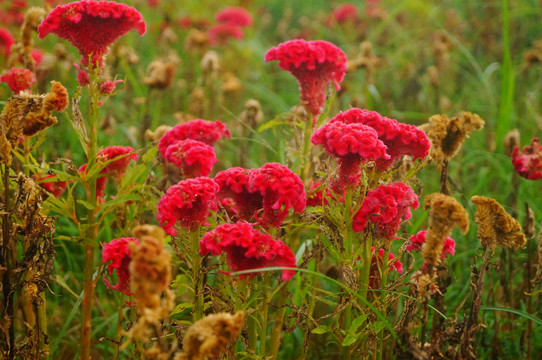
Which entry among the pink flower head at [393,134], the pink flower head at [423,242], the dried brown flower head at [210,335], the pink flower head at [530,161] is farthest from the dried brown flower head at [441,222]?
the pink flower head at [530,161]

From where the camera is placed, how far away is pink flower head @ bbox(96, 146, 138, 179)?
1917 mm

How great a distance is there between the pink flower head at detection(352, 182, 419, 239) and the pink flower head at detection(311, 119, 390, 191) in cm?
8

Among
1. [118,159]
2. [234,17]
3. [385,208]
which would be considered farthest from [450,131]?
[234,17]

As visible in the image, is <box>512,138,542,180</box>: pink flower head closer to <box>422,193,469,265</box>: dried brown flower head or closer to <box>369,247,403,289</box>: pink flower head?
<box>369,247,403,289</box>: pink flower head

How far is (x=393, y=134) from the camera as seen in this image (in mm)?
1631

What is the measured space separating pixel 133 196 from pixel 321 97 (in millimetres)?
848

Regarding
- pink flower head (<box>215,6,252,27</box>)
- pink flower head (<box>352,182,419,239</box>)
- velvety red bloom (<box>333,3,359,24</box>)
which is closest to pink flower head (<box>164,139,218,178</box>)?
pink flower head (<box>352,182,419,239</box>)

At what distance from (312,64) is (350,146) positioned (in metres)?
0.60

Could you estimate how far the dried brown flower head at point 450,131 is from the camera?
75.7 inches

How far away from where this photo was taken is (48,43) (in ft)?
16.8

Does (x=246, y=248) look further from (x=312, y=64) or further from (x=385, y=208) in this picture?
(x=312, y=64)

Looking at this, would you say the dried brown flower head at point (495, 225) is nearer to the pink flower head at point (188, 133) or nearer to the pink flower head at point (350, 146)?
the pink flower head at point (350, 146)

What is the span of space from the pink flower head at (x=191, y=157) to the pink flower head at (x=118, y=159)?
149mm

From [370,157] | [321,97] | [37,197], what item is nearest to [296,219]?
[370,157]
